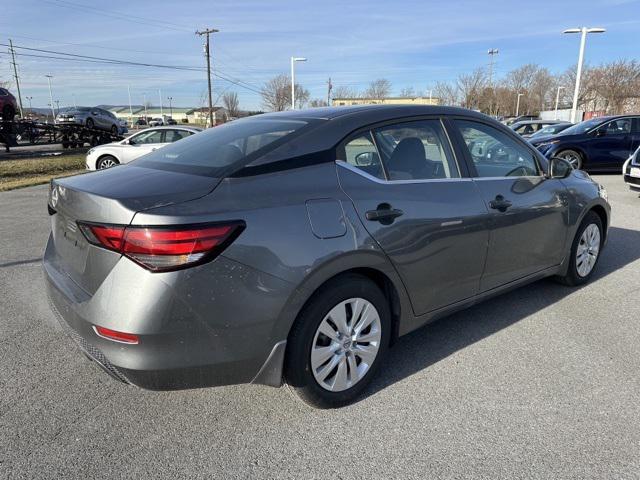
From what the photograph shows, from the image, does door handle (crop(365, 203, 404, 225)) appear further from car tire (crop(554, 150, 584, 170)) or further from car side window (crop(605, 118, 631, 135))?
car side window (crop(605, 118, 631, 135))

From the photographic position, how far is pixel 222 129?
139 inches

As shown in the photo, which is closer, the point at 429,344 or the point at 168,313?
the point at 168,313

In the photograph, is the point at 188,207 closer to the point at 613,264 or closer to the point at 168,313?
the point at 168,313

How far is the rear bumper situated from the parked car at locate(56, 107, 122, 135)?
28736 millimetres

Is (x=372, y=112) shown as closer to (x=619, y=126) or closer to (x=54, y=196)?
(x=54, y=196)

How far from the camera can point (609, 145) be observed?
44.4ft

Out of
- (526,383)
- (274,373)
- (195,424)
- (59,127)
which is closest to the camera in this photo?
(274,373)

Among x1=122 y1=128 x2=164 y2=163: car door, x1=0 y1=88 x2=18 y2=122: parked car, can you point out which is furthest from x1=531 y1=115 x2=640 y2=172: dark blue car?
x1=0 y1=88 x2=18 y2=122: parked car

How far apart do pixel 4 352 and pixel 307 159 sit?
8.49 ft

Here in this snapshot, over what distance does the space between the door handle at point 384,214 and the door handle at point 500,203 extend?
956mm

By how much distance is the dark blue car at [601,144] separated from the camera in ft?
44.3

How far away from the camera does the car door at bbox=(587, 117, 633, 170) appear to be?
13531mm

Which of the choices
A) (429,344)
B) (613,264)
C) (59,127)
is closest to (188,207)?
(429,344)

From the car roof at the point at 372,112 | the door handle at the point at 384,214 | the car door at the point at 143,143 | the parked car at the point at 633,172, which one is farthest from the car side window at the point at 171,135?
the door handle at the point at 384,214
